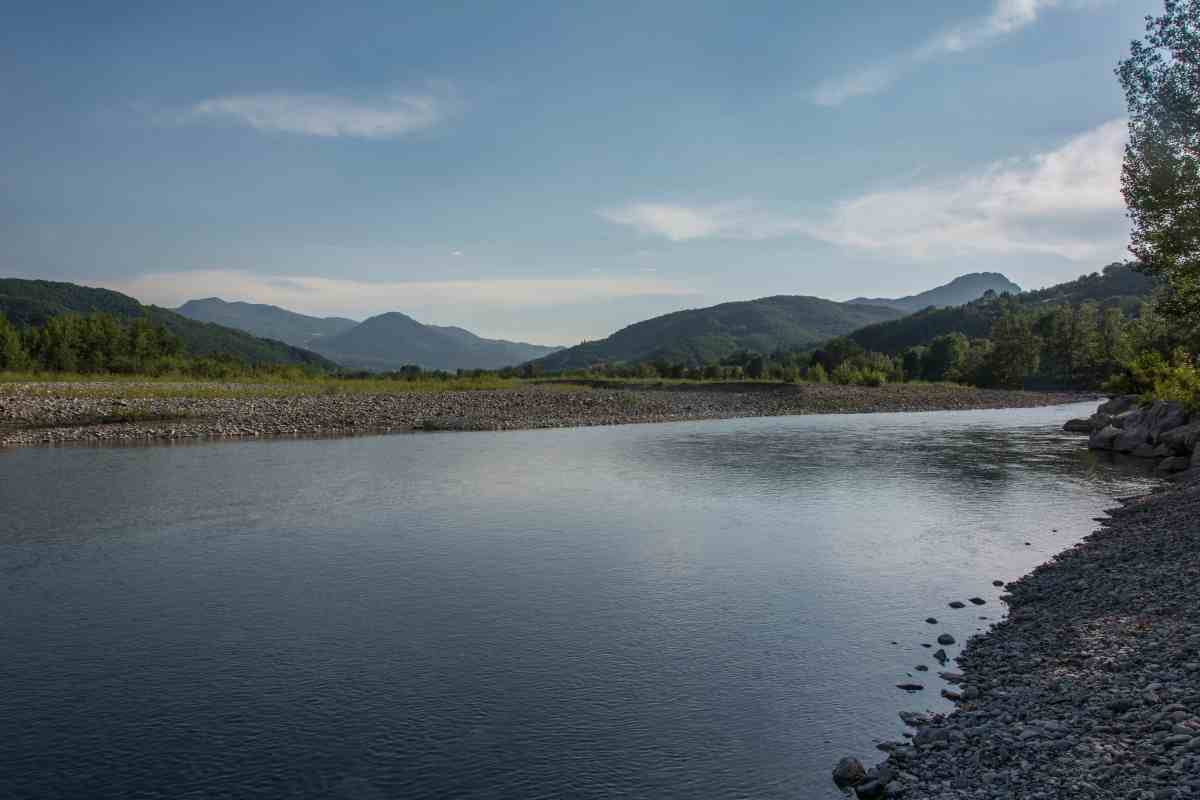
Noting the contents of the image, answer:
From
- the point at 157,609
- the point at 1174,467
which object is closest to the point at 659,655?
the point at 157,609

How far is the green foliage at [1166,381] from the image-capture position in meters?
35.7

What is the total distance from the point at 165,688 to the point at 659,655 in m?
6.78

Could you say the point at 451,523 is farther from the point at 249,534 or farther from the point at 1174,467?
the point at 1174,467

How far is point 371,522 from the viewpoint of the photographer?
2062 cm

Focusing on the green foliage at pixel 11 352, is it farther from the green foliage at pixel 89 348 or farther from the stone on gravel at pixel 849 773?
the stone on gravel at pixel 849 773

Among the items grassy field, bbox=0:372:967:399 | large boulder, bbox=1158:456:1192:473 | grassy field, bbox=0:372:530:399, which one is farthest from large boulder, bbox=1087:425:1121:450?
grassy field, bbox=0:372:530:399

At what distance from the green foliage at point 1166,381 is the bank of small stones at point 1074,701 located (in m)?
26.3

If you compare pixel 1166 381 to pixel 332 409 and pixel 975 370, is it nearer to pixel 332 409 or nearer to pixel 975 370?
pixel 332 409

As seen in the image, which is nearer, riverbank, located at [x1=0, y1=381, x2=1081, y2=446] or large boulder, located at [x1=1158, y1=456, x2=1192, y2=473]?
large boulder, located at [x1=1158, y1=456, x2=1192, y2=473]

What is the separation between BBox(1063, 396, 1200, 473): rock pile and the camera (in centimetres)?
3166

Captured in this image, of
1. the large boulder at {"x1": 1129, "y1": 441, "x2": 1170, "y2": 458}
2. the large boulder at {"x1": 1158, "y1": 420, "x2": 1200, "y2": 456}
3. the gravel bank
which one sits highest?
the large boulder at {"x1": 1158, "y1": 420, "x2": 1200, "y2": 456}

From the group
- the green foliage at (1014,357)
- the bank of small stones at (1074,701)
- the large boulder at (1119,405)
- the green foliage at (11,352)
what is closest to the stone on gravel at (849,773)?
the bank of small stones at (1074,701)

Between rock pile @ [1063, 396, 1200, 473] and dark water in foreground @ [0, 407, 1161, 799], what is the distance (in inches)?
267

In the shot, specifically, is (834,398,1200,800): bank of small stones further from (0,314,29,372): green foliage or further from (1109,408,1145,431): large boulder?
(0,314,29,372): green foliage
